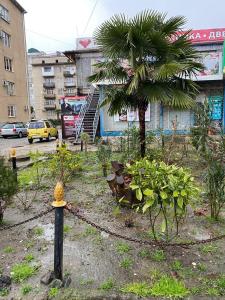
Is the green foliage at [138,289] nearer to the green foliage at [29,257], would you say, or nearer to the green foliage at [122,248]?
the green foliage at [122,248]

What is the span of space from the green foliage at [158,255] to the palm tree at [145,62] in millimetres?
4007

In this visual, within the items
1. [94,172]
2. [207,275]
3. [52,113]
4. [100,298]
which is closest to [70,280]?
[100,298]

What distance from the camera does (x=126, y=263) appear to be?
11.4 feet

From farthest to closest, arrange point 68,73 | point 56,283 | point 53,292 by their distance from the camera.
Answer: point 68,73 → point 56,283 → point 53,292

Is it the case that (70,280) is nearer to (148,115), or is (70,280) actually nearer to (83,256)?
(83,256)

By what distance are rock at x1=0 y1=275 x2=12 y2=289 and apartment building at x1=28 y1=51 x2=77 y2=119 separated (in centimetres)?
6791

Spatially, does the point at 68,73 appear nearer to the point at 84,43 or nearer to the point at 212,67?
the point at 84,43

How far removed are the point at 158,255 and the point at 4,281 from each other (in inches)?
74.2

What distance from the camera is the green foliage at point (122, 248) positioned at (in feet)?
12.4

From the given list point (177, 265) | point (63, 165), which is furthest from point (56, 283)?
point (63, 165)

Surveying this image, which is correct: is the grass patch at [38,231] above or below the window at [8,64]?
below

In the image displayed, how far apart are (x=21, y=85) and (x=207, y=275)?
35776 mm

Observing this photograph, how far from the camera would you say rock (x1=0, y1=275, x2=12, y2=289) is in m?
3.08

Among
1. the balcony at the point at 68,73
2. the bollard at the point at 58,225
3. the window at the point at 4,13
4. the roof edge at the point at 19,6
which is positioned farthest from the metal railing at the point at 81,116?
the balcony at the point at 68,73
